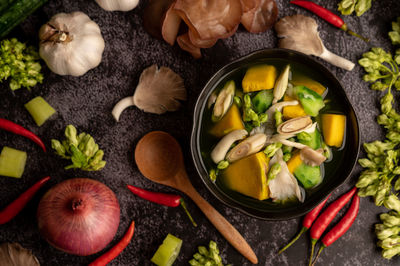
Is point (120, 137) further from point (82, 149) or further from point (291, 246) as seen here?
point (291, 246)

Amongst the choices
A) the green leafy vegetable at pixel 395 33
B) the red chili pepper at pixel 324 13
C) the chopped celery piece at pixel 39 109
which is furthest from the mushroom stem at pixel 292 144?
the chopped celery piece at pixel 39 109

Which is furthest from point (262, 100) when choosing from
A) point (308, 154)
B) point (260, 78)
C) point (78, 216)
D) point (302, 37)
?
point (78, 216)

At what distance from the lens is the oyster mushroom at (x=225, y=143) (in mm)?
1859

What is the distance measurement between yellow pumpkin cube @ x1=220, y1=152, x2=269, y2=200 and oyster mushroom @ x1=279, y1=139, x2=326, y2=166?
13 cm

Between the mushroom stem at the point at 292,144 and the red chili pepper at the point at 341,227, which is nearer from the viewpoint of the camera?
the mushroom stem at the point at 292,144

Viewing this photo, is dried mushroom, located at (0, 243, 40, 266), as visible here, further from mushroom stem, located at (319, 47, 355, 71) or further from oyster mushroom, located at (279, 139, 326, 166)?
mushroom stem, located at (319, 47, 355, 71)

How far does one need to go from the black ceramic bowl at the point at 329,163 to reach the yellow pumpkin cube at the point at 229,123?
0.08 m

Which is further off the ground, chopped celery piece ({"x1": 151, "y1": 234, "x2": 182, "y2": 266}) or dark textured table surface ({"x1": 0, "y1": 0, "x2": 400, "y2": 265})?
dark textured table surface ({"x1": 0, "y1": 0, "x2": 400, "y2": 265})

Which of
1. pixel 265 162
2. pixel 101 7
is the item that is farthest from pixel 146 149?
pixel 101 7

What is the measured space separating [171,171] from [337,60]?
40.2 inches

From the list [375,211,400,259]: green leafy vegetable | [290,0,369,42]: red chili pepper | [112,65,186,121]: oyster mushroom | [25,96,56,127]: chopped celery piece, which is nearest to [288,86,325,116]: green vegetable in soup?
[290,0,369,42]: red chili pepper

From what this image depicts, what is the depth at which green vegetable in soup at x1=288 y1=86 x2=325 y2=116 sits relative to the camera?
1.88 metres

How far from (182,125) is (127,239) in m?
0.63

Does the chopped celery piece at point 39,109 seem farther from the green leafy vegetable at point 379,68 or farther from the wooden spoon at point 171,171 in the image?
the green leafy vegetable at point 379,68
